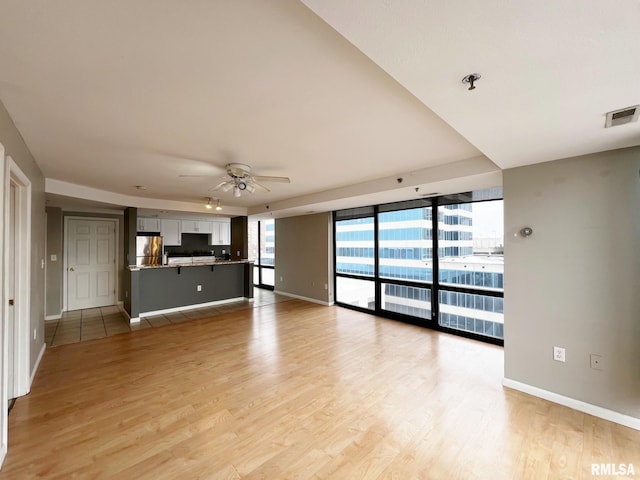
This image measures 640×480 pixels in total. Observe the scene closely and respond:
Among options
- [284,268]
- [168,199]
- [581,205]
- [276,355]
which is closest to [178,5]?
[581,205]

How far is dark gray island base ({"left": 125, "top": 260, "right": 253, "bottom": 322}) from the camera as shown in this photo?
199 inches

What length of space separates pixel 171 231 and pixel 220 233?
53.4 inches

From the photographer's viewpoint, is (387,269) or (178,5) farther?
(387,269)

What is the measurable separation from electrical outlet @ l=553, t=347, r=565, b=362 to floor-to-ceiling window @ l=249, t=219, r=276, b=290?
22.3ft

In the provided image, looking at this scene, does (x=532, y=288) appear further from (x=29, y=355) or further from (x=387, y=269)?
(x=29, y=355)

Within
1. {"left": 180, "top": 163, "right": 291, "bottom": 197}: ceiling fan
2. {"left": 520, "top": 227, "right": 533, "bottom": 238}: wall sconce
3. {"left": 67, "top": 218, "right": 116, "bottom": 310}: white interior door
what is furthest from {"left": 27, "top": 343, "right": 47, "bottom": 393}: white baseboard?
{"left": 520, "top": 227, "right": 533, "bottom": 238}: wall sconce

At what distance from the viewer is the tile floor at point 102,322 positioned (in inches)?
162

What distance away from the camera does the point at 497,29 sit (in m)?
1.00

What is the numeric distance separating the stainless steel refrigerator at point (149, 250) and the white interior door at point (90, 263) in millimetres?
562

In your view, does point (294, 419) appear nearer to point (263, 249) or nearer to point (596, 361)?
point (596, 361)

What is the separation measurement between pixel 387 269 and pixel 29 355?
191 inches

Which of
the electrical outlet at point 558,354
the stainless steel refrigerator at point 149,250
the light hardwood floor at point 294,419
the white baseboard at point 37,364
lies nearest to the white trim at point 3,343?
the light hardwood floor at point 294,419

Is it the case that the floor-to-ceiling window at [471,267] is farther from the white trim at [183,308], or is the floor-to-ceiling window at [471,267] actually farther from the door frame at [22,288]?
the door frame at [22,288]

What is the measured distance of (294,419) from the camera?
217 cm
